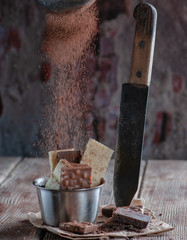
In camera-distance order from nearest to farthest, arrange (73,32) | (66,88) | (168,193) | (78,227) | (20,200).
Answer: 1. (78,227)
2. (20,200)
3. (168,193)
4. (73,32)
5. (66,88)

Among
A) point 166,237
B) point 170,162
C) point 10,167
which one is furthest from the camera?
point 170,162

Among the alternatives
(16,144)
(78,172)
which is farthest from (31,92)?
(78,172)

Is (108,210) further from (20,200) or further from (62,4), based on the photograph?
(62,4)

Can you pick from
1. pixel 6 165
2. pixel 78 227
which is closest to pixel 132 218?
pixel 78 227

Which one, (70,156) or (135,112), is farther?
(135,112)

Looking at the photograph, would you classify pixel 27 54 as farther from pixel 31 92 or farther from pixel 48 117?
pixel 48 117

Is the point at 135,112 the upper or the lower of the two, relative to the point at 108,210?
upper
